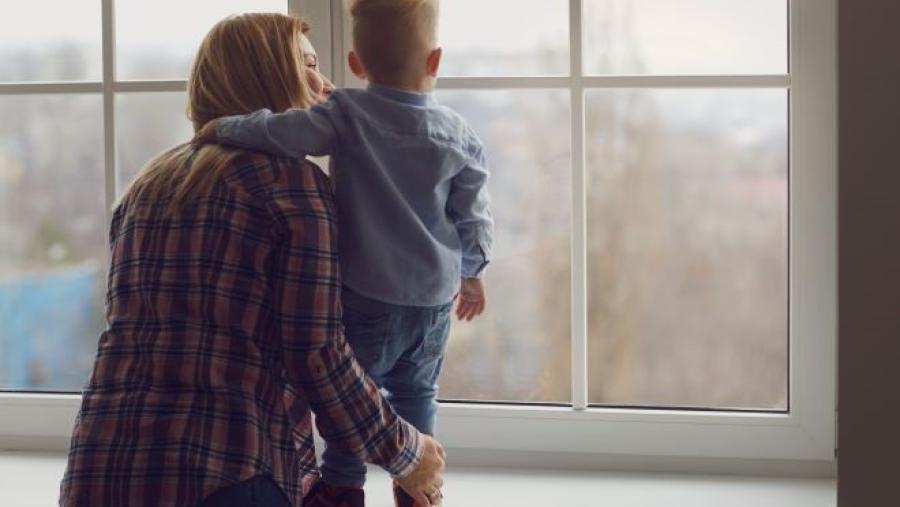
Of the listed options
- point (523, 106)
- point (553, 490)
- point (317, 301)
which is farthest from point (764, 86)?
point (317, 301)

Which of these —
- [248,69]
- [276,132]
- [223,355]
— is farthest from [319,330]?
[248,69]

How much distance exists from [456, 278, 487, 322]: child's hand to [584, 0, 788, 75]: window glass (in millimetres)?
391

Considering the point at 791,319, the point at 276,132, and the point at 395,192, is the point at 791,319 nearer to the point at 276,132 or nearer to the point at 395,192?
the point at 395,192

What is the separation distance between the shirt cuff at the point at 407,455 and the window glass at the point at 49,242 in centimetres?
84

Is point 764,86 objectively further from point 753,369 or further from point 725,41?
point 753,369

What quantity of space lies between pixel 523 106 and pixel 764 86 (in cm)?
35

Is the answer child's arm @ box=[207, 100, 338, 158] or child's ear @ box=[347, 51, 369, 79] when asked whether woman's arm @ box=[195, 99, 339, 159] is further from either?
child's ear @ box=[347, 51, 369, 79]

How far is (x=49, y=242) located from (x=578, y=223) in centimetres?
88

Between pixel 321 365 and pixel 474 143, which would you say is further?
pixel 474 143

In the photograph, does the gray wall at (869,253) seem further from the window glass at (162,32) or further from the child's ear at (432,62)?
the window glass at (162,32)

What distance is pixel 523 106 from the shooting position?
1.90 meters

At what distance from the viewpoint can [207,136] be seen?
1444mm

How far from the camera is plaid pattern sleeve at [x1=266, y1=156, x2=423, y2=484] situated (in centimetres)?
134

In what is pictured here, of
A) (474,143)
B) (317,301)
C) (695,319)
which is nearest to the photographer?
(317,301)
